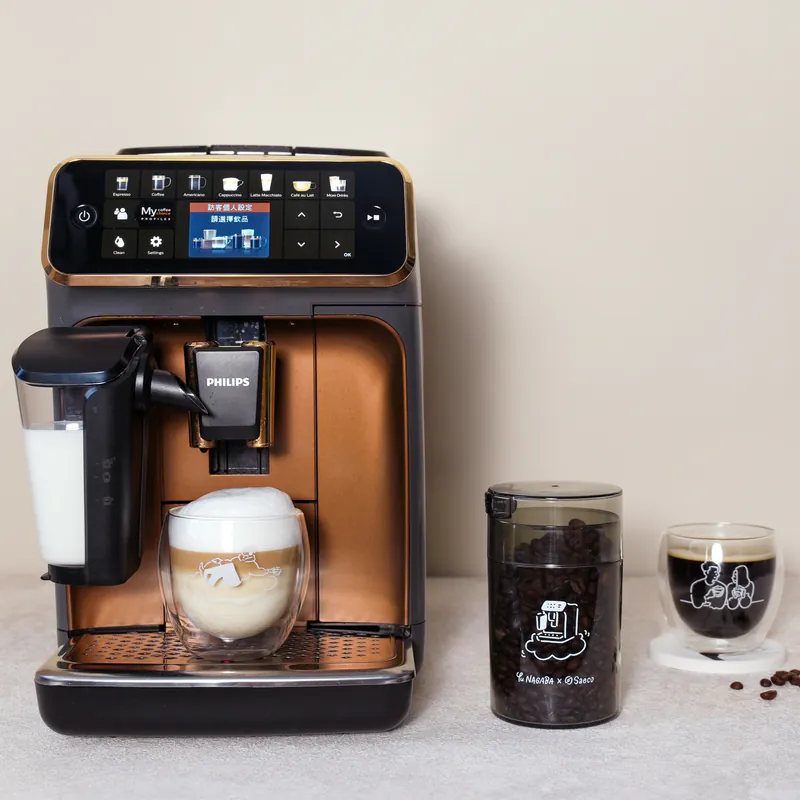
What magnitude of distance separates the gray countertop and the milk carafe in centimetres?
12

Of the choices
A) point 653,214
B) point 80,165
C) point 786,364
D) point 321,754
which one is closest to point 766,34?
point 653,214

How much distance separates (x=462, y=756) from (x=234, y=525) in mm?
215

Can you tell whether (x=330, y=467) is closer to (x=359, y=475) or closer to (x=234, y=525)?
(x=359, y=475)

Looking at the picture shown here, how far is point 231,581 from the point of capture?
2.11 ft

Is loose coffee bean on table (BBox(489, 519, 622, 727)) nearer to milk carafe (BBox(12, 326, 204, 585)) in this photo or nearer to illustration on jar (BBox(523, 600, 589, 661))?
illustration on jar (BBox(523, 600, 589, 661))

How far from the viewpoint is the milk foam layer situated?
0.64 metres

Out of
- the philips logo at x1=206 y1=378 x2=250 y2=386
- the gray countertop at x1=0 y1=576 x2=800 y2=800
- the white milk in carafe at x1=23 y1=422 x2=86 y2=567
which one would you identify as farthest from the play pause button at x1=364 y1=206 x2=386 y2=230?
the gray countertop at x1=0 y1=576 x2=800 y2=800

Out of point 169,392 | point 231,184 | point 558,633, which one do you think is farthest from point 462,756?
point 231,184

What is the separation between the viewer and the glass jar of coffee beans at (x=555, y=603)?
64cm

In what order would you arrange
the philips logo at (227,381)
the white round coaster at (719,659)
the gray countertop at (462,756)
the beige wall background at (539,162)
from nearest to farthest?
the gray countertop at (462,756) → the philips logo at (227,381) → the white round coaster at (719,659) → the beige wall background at (539,162)

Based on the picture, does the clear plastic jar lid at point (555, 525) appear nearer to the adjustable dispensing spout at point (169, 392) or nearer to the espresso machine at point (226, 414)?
the espresso machine at point (226, 414)

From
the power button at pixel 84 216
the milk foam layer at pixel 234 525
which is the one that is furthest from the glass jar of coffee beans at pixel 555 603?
the power button at pixel 84 216

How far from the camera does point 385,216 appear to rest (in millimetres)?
703

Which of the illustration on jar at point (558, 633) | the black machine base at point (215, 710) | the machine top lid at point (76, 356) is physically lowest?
the black machine base at point (215, 710)
